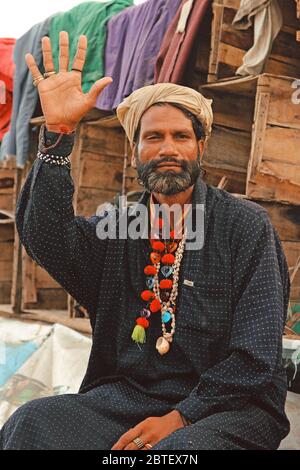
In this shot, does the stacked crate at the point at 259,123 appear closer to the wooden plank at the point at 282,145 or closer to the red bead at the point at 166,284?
the wooden plank at the point at 282,145

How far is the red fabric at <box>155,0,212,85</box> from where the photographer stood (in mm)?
4199

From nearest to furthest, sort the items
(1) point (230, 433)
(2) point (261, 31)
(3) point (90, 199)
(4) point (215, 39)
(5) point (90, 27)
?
(1) point (230, 433) < (2) point (261, 31) < (4) point (215, 39) < (5) point (90, 27) < (3) point (90, 199)

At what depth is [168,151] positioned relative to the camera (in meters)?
2.28

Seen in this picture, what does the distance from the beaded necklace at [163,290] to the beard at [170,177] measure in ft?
0.46

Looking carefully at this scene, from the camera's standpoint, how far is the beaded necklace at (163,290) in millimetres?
2227

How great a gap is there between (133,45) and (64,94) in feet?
8.78

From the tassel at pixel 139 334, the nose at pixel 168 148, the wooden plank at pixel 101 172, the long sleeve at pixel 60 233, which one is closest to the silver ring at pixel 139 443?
the tassel at pixel 139 334

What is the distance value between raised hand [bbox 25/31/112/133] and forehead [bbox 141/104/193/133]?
8.0 inches

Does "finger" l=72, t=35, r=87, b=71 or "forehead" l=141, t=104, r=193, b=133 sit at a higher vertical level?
"finger" l=72, t=35, r=87, b=71

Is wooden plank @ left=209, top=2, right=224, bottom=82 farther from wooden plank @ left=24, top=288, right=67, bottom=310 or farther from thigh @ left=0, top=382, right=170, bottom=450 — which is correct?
wooden plank @ left=24, top=288, right=67, bottom=310

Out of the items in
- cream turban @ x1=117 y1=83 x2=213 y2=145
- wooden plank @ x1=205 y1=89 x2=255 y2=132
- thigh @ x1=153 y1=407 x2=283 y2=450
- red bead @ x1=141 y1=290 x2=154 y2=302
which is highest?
wooden plank @ x1=205 y1=89 x2=255 y2=132

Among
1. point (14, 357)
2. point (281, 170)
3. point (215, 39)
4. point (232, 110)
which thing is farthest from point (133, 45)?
point (14, 357)

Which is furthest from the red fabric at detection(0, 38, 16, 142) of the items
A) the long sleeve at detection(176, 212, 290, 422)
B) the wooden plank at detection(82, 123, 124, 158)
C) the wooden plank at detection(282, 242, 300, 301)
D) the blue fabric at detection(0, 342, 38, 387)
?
the long sleeve at detection(176, 212, 290, 422)

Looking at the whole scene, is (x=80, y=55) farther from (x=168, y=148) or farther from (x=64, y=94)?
(x=168, y=148)
